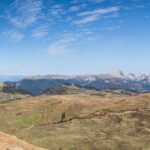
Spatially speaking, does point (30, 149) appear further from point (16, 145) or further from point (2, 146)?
point (2, 146)

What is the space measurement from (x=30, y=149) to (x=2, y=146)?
8.20m

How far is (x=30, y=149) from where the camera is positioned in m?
74.3

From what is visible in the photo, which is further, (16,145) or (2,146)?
(16,145)

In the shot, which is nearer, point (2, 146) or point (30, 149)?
point (2, 146)

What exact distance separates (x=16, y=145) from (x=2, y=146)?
6.03 meters

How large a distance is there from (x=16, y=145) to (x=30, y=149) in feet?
10.2

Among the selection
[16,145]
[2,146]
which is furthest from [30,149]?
[2,146]

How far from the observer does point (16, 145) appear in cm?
7350
